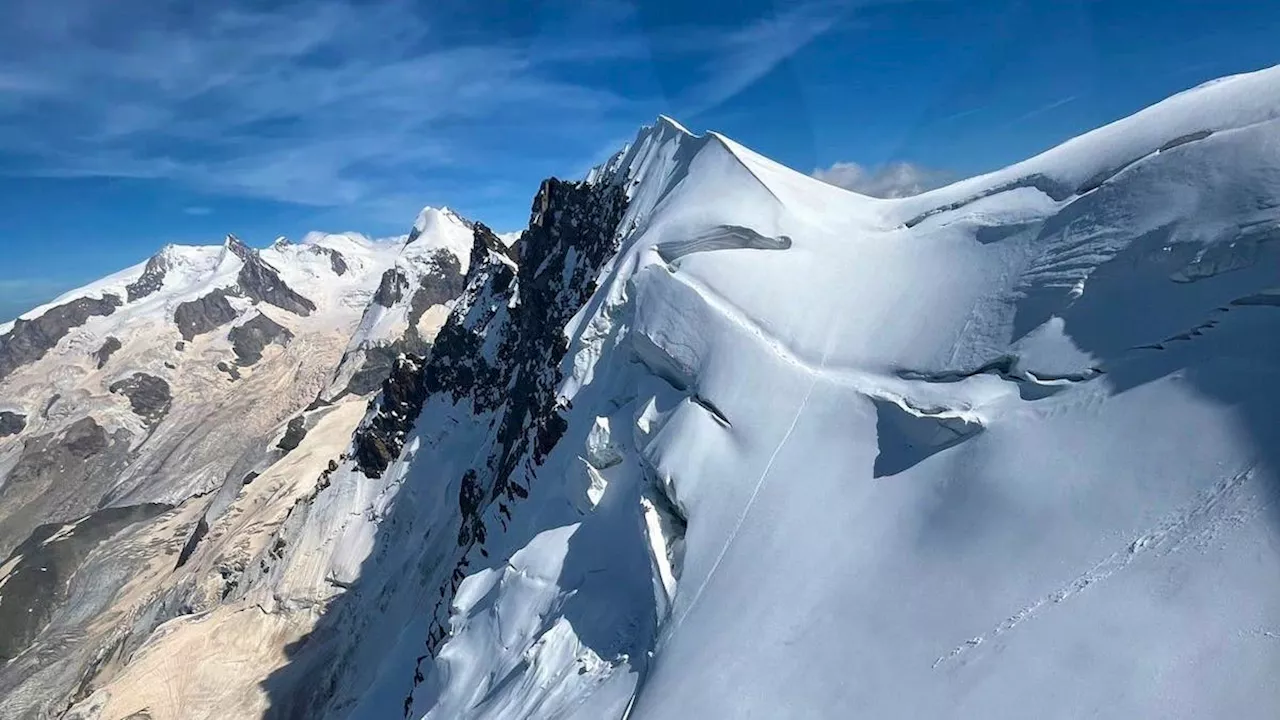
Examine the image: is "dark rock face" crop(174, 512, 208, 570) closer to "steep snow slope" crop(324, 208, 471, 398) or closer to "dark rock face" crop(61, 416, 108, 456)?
"steep snow slope" crop(324, 208, 471, 398)

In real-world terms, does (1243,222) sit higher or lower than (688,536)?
higher

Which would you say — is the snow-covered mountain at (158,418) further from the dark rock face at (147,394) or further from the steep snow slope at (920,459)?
the steep snow slope at (920,459)

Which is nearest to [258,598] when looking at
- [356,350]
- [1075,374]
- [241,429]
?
[1075,374]

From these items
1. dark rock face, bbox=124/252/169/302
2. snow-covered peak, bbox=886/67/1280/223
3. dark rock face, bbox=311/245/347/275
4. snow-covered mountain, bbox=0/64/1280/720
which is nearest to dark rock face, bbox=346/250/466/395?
dark rock face, bbox=311/245/347/275

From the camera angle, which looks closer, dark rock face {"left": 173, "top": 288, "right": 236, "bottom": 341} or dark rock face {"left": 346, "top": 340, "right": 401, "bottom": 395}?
dark rock face {"left": 346, "top": 340, "right": 401, "bottom": 395}

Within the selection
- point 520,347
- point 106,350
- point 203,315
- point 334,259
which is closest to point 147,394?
point 106,350

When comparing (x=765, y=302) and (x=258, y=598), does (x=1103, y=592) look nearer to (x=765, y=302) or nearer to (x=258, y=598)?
(x=765, y=302)

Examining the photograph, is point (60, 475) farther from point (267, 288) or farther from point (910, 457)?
point (910, 457)
